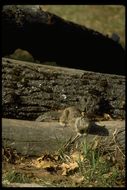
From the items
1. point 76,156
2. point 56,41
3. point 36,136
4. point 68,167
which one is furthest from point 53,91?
point 56,41

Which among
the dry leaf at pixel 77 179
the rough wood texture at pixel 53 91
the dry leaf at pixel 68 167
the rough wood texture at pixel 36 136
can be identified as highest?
the rough wood texture at pixel 53 91

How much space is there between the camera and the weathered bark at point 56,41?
737 cm

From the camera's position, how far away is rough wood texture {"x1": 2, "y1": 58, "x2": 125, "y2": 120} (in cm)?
641

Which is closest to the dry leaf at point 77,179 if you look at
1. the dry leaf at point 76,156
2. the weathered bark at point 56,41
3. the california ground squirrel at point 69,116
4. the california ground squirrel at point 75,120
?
the dry leaf at point 76,156

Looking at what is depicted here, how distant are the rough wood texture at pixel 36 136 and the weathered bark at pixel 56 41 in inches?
69.2

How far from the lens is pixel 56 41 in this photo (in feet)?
25.6

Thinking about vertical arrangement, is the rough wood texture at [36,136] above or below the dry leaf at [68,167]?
above

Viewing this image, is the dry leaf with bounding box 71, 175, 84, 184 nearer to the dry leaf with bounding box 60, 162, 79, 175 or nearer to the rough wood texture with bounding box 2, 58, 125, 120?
the dry leaf with bounding box 60, 162, 79, 175

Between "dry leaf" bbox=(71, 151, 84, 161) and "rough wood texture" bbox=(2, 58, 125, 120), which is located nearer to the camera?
"dry leaf" bbox=(71, 151, 84, 161)

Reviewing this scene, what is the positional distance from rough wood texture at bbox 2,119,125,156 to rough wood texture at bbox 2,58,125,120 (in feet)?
1.14

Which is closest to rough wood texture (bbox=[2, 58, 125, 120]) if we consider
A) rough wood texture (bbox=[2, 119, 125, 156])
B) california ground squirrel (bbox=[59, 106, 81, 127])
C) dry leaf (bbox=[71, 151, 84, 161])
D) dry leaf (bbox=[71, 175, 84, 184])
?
california ground squirrel (bbox=[59, 106, 81, 127])

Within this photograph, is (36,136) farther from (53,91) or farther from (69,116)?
(53,91)

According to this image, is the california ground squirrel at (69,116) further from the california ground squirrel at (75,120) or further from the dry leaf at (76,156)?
the dry leaf at (76,156)

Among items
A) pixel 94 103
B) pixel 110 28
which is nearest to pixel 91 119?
pixel 94 103
